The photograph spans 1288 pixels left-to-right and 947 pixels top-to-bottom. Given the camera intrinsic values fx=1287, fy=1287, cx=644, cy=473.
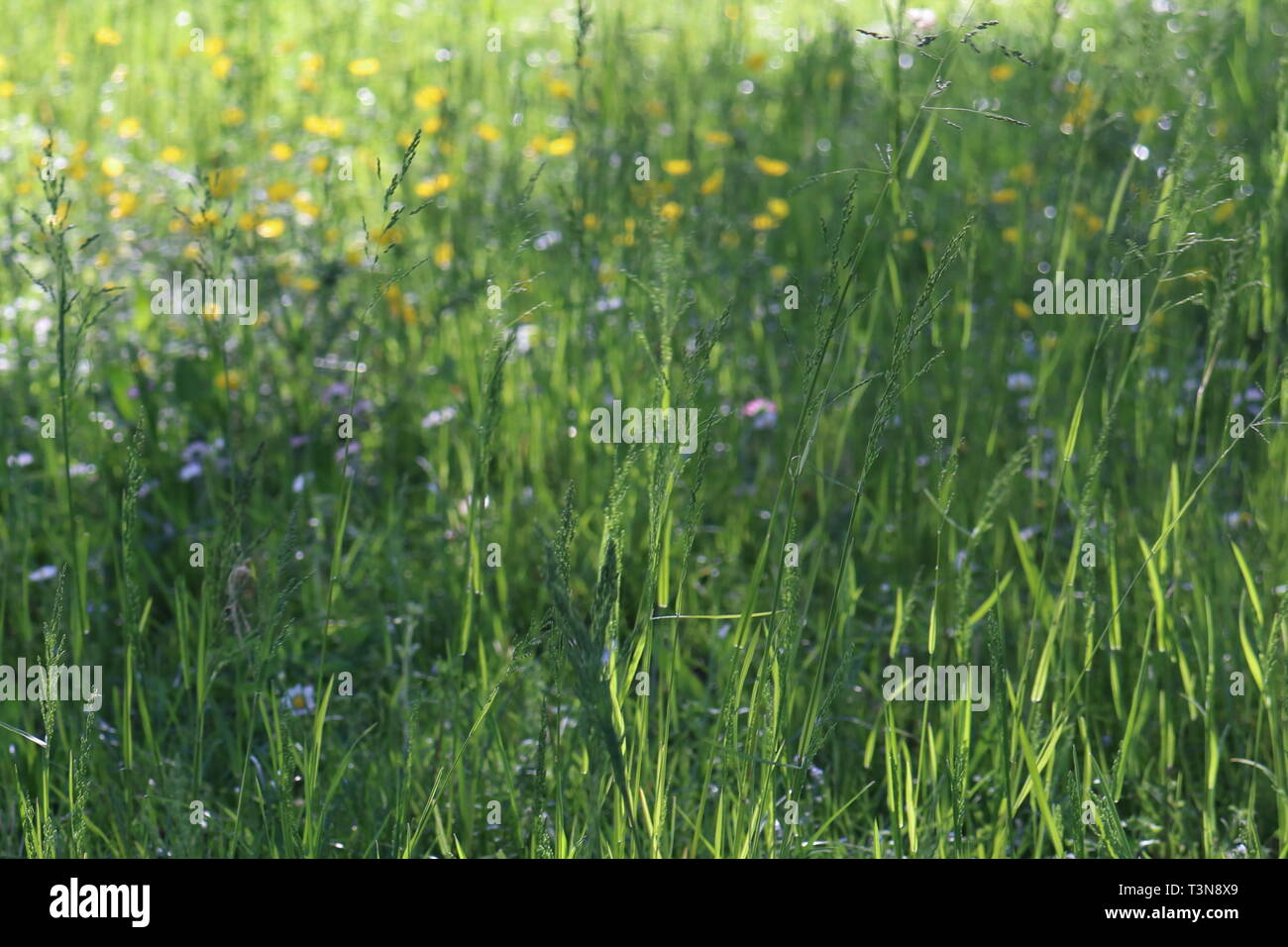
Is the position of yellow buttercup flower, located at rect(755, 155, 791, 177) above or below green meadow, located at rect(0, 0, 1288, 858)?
above

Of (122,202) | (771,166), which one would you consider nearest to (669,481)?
(771,166)

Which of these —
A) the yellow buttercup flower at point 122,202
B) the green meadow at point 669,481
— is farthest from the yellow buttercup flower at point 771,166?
the yellow buttercup flower at point 122,202

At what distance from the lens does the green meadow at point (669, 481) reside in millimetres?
1569

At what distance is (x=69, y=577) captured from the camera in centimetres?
235

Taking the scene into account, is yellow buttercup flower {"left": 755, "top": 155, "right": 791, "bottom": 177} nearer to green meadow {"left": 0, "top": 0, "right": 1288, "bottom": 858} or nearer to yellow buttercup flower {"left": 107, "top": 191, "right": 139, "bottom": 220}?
green meadow {"left": 0, "top": 0, "right": 1288, "bottom": 858}

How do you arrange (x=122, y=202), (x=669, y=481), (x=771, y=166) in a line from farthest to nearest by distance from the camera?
(x=122, y=202), (x=771, y=166), (x=669, y=481)

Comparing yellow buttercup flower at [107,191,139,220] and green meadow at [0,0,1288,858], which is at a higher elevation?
yellow buttercup flower at [107,191,139,220]

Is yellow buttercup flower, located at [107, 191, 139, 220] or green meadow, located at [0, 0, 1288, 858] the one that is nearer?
green meadow, located at [0, 0, 1288, 858]

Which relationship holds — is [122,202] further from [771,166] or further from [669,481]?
[669,481]

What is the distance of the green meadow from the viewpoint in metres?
1.57

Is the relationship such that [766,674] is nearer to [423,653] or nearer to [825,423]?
[423,653]

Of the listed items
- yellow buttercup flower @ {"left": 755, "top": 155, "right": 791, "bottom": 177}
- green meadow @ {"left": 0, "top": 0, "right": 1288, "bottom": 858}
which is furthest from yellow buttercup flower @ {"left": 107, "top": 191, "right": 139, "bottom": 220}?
yellow buttercup flower @ {"left": 755, "top": 155, "right": 791, "bottom": 177}

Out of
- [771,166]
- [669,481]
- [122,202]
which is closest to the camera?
[669,481]

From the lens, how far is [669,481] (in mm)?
1458
